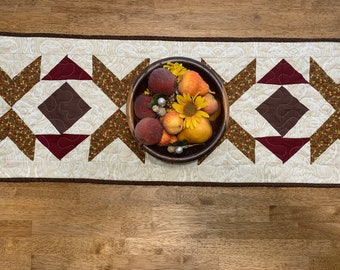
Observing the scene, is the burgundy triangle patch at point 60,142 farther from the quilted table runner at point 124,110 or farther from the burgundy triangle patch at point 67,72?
the burgundy triangle patch at point 67,72

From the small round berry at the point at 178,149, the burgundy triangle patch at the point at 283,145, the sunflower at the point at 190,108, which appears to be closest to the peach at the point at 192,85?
the sunflower at the point at 190,108

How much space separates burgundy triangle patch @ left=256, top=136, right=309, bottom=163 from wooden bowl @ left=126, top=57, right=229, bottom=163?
0.20 m

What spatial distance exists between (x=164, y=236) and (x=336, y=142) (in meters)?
0.57

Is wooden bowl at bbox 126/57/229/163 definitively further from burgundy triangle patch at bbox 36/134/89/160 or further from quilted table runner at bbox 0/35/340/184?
burgundy triangle patch at bbox 36/134/89/160

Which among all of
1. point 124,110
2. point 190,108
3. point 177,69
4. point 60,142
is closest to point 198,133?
point 190,108

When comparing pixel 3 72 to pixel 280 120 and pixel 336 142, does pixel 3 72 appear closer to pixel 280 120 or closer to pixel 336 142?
pixel 280 120

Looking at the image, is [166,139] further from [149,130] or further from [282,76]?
[282,76]

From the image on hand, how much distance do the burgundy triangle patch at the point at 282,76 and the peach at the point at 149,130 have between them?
0.40 m

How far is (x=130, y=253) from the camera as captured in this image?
1117 mm

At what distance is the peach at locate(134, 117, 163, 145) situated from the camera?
3.14 ft

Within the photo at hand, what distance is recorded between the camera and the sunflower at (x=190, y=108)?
3.15ft

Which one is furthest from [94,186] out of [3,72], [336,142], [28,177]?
[336,142]

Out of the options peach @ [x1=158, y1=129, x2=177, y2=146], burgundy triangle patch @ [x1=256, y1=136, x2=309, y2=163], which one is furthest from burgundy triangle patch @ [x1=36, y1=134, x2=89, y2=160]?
burgundy triangle patch @ [x1=256, y1=136, x2=309, y2=163]

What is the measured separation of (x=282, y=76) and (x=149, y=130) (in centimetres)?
48
